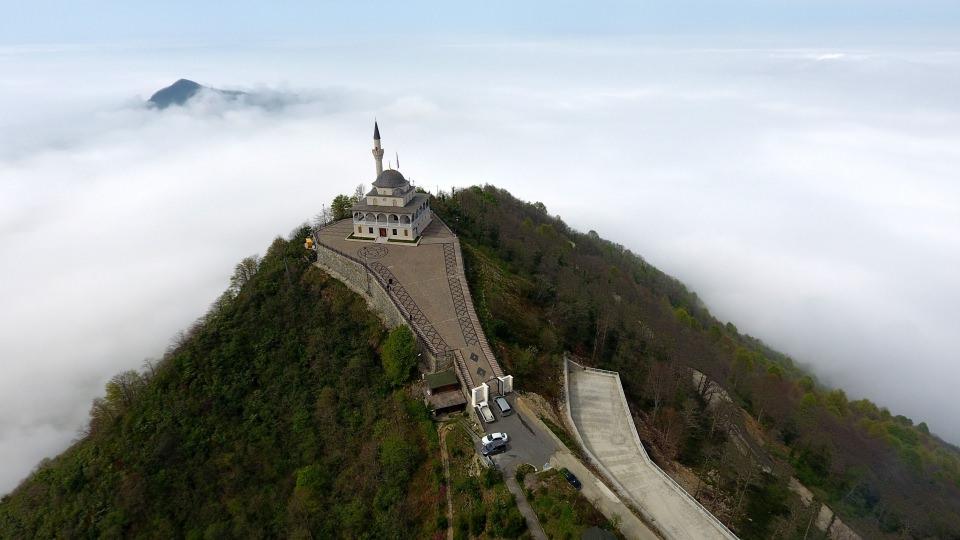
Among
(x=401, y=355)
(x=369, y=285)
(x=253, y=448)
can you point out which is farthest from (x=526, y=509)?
(x=369, y=285)

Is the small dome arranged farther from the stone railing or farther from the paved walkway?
the stone railing

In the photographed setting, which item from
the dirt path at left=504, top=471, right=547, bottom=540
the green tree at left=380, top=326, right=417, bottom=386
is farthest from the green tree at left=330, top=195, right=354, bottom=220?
the dirt path at left=504, top=471, right=547, bottom=540

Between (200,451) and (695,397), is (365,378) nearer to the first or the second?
(200,451)

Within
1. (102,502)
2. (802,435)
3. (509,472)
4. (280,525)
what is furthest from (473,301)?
(802,435)

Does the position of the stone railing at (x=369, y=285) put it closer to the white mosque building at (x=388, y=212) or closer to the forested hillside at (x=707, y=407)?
the white mosque building at (x=388, y=212)

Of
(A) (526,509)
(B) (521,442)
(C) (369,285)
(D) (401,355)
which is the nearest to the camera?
(A) (526,509)

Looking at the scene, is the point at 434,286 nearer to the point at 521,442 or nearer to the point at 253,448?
the point at 521,442
